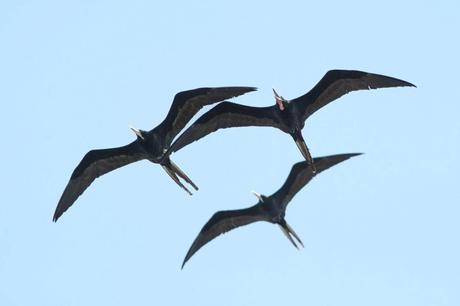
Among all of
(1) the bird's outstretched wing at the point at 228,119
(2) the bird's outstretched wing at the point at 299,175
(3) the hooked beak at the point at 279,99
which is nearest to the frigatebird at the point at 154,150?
(1) the bird's outstretched wing at the point at 228,119

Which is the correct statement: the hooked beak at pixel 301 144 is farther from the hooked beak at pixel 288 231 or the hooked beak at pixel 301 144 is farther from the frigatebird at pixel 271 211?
the hooked beak at pixel 288 231

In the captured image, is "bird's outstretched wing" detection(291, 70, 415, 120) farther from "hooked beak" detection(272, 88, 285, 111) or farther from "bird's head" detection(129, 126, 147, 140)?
"bird's head" detection(129, 126, 147, 140)

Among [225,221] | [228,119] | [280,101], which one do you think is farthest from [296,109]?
[225,221]

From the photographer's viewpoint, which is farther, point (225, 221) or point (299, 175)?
point (225, 221)

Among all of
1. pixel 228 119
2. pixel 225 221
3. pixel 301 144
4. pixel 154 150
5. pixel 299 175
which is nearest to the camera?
pixel 301 144

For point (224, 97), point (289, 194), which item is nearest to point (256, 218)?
point (289, 194)

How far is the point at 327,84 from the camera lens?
51406 millimetres

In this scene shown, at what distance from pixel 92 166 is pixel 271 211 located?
629 cm

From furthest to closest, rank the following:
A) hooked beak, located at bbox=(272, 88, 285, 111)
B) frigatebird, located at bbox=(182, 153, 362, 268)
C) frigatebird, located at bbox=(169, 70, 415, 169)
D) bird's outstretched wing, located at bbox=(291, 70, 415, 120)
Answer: frigatebird, located at bbox=(182, 153, 362, 268)
hooked beak, located at bbox=(272, 88, 285, 111)
frigatebird, located at bbox=(169, 70, 415, 169)
bird's outstretched wing, located at bbox=(291, 70, 415, 120)

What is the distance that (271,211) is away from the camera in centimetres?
5288

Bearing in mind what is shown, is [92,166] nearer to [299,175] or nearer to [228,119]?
[228,119]

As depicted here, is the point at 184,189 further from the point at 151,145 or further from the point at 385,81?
the point at 385,81

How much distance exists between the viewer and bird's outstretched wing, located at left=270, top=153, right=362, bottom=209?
5284cm

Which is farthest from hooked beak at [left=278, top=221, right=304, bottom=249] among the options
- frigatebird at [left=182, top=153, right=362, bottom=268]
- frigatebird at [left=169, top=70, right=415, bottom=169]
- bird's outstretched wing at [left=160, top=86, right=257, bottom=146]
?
bird's outstretched wing at [left=160, top=86, right=257, bottom=146]
